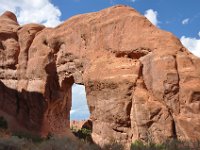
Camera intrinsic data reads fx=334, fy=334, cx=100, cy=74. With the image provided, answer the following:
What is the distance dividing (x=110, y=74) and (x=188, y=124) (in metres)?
5.49

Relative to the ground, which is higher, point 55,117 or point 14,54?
point 14,54

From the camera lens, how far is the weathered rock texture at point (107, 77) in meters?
17.2

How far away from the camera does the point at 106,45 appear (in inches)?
830

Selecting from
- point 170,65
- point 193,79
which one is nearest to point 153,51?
point 170,65

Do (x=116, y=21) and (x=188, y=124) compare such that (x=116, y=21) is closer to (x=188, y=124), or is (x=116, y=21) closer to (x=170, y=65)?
(x=170, y=65)

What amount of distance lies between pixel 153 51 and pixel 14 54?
14503 millimetres

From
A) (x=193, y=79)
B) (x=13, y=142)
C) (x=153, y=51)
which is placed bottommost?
(x=13, y=142)

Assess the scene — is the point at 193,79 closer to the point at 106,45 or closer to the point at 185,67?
the point at 185,67

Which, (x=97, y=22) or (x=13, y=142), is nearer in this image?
(x=13, y=142)

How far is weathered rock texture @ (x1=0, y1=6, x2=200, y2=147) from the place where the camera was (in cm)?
1722

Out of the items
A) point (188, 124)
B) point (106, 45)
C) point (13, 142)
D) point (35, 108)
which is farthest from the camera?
point (35, 108)

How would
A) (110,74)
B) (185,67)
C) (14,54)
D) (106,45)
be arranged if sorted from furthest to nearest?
(14,54)
(106,45)
(110,74)
(185,67)

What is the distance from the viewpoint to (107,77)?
1961 centimetres

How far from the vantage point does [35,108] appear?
2633cm
